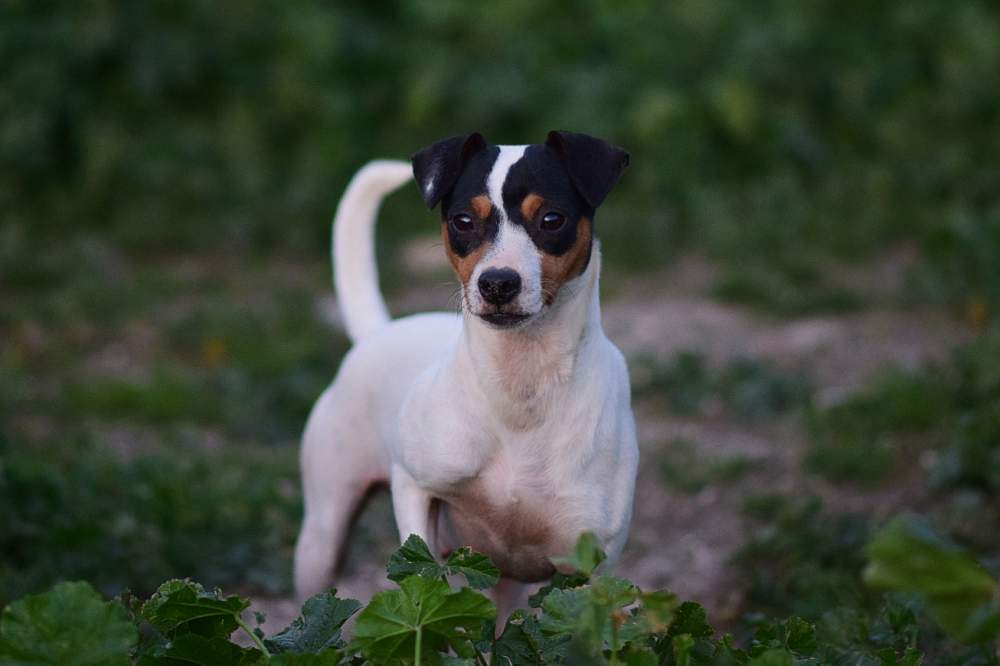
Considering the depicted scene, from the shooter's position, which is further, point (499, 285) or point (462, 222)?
point (462, 222)

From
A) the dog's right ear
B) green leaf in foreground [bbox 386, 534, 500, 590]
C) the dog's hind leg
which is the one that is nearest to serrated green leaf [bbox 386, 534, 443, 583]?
green leaf in foreground [bbox 386, 534, 500, 590]

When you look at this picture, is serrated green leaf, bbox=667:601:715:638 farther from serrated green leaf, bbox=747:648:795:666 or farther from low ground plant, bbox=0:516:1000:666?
serrated green leaf, bbox=747:648:795:666

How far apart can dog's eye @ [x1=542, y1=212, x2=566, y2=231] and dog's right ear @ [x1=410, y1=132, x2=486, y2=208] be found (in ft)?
0.97

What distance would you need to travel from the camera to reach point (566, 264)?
337 cm

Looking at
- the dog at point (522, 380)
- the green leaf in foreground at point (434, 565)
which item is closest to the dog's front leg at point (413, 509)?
the dog at point (522, 380)

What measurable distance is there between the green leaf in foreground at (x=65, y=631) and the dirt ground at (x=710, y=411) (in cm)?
174

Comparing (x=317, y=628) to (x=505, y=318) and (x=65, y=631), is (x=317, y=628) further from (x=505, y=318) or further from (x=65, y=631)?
(x=505, y=318)

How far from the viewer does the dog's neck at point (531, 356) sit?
3.48 metres

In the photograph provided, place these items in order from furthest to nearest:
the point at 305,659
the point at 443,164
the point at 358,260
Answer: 1. the point at 358,260
2. the point at 443,164
3. the point at 305,659

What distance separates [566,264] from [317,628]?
104 centimetres

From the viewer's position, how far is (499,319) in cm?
328

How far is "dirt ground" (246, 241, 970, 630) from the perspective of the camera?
5199mm

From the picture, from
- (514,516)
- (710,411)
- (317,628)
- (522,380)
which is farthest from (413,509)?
(710,411)

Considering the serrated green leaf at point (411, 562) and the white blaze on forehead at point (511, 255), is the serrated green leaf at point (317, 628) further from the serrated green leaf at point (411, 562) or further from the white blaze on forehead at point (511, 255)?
the white blaze on forehead at point (511, 255)
